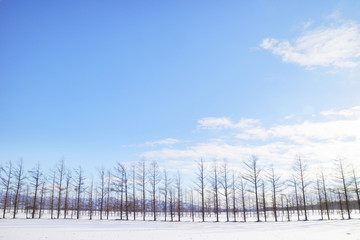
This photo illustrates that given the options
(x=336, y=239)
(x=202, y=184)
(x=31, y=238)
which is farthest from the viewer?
(x=202, y=184)

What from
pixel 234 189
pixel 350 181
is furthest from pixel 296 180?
pixel 234 189

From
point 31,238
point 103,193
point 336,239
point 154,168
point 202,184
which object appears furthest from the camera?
point 103,193

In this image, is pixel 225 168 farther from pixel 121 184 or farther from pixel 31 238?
pixel 31 238

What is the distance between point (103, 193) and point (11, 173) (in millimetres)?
Answer: 16803

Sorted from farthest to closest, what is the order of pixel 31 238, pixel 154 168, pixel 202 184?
pixel 154 168 → pixel 202 184 → pixel 31 238

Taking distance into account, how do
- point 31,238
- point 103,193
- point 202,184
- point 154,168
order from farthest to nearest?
1. point 103,193
2. point 154,168
3. point 202,184
4. point 31,238

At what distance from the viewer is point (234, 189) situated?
132ft

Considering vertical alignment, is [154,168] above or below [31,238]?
above

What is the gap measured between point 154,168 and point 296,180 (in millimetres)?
27459

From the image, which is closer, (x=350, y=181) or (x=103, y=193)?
(x=350, y=181)

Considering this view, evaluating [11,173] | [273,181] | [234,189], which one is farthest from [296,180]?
[11,173]

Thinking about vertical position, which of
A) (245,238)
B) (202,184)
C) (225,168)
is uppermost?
(225,168)

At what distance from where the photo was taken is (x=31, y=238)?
13523 mm

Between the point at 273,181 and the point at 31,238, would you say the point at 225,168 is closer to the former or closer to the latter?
the point at 273,181
